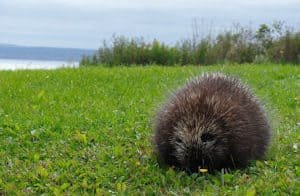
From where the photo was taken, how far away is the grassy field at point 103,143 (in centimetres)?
552

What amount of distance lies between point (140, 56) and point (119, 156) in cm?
1206

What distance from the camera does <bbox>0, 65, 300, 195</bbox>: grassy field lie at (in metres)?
5.52

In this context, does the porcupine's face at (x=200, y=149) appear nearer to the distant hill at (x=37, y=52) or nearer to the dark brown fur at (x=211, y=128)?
the dark brown fur at (x=211, y=128)

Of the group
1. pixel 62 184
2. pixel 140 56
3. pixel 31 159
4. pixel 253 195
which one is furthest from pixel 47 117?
pixel 140 56

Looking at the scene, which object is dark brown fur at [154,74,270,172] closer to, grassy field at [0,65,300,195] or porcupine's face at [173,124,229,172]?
porcupine's face at [173,124,229,172]

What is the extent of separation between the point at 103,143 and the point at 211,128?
173cm

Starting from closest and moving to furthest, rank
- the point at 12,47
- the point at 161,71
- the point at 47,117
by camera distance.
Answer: the point at 47,117 → the point at 161,71 → the point at 12,47

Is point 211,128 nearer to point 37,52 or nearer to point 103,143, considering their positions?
point 103,143

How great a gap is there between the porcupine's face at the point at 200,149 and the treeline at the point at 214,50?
39.3ft

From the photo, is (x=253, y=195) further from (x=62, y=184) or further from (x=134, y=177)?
(x=62, y=184)

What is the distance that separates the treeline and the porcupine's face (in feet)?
39.3

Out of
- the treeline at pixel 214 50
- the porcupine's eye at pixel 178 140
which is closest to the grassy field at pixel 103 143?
the porcupine's eye at pixel 178 140

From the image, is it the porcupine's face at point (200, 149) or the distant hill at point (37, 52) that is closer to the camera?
the porcupine's face at point (200, 149)

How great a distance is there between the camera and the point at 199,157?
18.2ft
